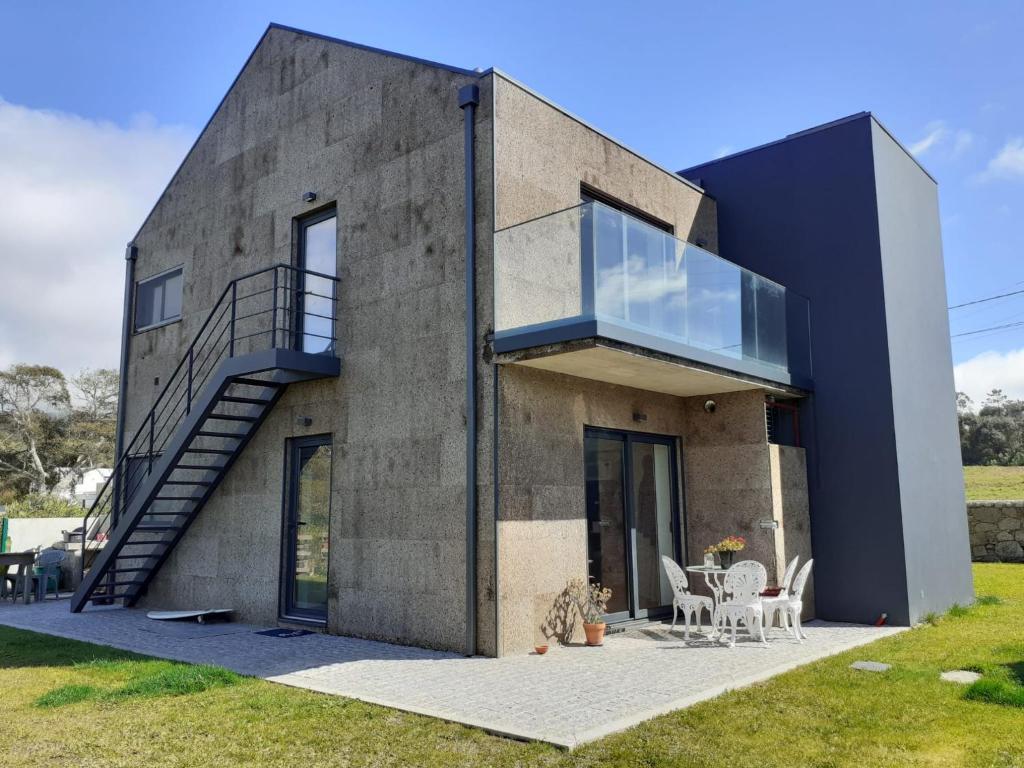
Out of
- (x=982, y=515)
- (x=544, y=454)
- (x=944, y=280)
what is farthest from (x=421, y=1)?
(x=982, y=515)

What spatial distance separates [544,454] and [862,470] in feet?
15.2

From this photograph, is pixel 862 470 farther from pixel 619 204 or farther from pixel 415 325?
pixel 415 325

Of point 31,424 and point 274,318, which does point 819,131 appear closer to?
point 274,318

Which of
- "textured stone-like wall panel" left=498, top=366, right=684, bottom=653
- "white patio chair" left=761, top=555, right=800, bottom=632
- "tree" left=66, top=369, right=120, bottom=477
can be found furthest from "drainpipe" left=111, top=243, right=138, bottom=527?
"tree" left=66, top=369, right=120, bottom=477

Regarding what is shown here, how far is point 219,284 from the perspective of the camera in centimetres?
1203

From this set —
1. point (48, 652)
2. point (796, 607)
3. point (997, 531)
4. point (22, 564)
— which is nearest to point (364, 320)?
point (48, 652)

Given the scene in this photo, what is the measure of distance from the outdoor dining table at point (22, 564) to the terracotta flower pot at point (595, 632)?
9.54m

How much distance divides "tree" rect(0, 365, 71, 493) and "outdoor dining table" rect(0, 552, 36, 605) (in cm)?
2740

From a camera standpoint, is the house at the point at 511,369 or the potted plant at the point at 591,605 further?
the potted plant at the point at 591,605

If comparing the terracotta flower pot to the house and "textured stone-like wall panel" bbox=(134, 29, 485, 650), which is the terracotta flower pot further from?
"textured stone-like wall panel" bbox=(134, 29, 485, 650)

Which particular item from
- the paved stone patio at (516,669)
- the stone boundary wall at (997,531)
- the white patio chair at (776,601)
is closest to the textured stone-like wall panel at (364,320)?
the paved stone patio at (516,669)

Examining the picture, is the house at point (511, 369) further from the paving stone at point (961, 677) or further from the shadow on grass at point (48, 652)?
the paving stone at point (961, 677)

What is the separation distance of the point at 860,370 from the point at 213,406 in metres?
8.45

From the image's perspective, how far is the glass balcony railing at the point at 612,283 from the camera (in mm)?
7910
